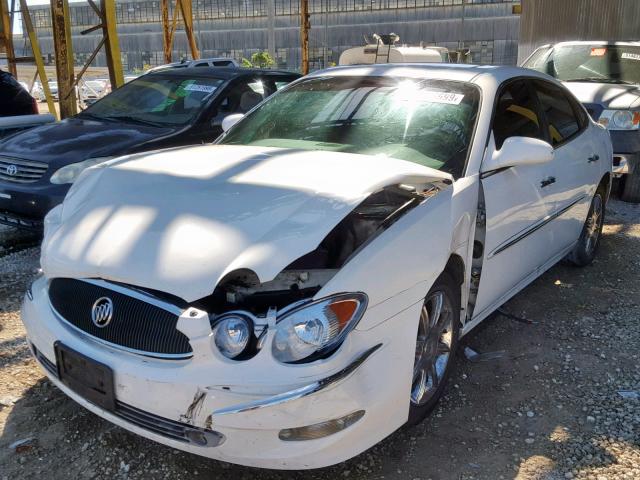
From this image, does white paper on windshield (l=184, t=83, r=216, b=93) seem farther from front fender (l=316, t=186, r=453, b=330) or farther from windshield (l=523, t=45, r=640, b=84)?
windshield (l=523, t=45, r=640, b=84)

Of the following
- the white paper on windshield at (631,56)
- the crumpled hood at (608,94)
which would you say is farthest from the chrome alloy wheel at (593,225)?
the white paper on windshield at (631,56)

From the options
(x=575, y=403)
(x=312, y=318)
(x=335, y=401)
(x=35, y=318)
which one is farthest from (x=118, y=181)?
(x=575, y=403)

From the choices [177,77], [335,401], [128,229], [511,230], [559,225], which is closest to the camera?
[335,401]

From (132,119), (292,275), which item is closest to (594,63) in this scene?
(132,119)

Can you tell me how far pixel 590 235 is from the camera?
502 centimetres

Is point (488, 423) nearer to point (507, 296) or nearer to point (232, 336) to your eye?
point (507, 296)

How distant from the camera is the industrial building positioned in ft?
164

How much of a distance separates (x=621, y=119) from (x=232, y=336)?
20.3 ft

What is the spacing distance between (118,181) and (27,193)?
8.45 ft

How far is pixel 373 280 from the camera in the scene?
2.32 m

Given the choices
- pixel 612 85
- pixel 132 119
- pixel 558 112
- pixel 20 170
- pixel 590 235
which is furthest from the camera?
pixel 612 85

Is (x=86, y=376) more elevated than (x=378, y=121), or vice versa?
(x=378, y=121)

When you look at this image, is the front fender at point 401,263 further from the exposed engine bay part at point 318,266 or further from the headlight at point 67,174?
the headlight at point 67,174

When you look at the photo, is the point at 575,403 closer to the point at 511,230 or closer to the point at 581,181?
the point at 511,230
